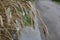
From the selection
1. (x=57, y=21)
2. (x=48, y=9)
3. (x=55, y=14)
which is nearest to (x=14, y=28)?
(x=57, y=21)

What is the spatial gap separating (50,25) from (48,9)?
1.77 meters

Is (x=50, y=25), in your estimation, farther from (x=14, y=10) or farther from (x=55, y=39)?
(x=14, y=10)

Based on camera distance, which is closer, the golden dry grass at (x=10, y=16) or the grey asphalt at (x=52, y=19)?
the golden dry grass at (x=10, y=16)

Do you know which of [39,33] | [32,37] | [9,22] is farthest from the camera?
[39,33]

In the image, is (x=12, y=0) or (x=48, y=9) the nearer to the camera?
(x=12, y=0)

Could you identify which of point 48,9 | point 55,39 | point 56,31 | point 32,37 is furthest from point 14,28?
point 48,9

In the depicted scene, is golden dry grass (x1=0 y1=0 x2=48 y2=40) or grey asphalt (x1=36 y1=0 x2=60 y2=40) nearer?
golden dry grass (x1=0 y1=0 x2=48 y2=40)

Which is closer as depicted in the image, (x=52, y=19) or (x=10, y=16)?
(x=10, y=16)

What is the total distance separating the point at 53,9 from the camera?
23.5 feet

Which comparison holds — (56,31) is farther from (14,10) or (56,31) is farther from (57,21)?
(14,10)

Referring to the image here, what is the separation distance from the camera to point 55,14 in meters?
6.54

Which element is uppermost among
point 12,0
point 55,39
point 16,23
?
point 12,0

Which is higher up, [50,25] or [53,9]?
[53,9]

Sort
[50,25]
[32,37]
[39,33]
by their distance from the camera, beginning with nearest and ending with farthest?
[32,37], [39,33], [50,25]
